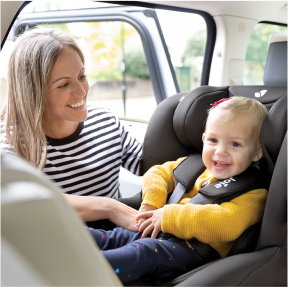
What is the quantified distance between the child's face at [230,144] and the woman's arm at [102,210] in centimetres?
43

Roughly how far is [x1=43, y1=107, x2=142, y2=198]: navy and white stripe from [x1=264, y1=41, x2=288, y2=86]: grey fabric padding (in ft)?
2.67

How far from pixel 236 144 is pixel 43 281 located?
114 centimetres

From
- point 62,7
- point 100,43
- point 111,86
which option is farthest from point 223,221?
point 111,86

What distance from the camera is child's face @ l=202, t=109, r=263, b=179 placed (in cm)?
130

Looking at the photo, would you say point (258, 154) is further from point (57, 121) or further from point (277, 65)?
point (57, 121)

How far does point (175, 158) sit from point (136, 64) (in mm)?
9692

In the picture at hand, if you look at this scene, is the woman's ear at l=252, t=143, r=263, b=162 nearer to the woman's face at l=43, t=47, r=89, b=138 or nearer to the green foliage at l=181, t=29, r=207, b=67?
the woman's face at l=43, t=47, r=89, b=138

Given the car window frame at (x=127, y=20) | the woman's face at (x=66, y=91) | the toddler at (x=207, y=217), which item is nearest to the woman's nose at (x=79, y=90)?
the woman's face at (x=66, y=91)

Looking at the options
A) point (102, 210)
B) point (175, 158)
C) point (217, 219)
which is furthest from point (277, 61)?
point (102, 210)

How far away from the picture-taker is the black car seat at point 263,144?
106 centimetres

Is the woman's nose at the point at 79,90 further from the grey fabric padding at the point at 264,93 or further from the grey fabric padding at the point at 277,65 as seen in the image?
the grey fabric padding at the point at 277,65

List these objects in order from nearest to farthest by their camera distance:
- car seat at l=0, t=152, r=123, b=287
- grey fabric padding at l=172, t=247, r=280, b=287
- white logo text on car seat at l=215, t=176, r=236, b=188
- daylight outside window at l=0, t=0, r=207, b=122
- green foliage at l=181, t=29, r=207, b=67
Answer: car seat at l=0, t=152, r=123, b=287, grey fabric padding at l=172, t=247, r=280, b=287, white logo text on car seat at l=215, t=176, r=236, b=188, daylight outside window at l=0, t=0, r=207, b=122, green foliage at l=181, t=29, r=207, b=67

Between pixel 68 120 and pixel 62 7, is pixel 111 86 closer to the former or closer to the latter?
pixel 62 7

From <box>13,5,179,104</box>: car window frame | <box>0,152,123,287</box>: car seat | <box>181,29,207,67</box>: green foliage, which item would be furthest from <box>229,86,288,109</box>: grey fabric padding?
<box>181,29,207,67</box>: green foliage
